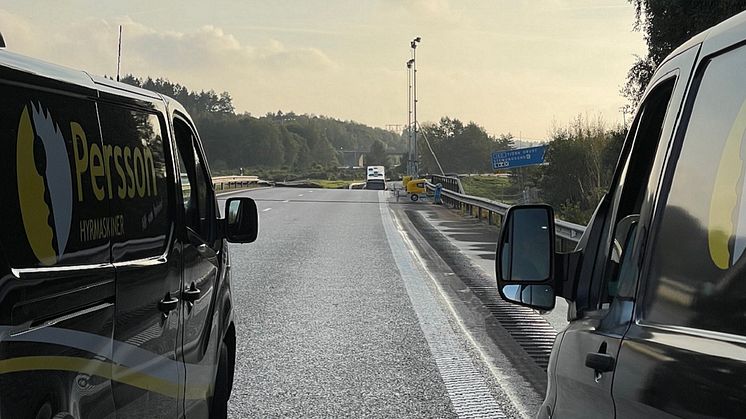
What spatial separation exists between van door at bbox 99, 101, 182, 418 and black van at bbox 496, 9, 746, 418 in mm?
1216

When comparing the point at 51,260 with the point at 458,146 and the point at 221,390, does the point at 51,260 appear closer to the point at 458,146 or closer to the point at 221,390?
the point at 221,390

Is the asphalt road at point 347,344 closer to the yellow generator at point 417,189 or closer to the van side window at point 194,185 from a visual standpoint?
the van side window at point 194,185

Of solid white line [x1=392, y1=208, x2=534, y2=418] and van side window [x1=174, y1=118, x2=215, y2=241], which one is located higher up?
van side window [x1=174, y1=118, x2=215, y2=241]

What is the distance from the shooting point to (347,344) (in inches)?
353

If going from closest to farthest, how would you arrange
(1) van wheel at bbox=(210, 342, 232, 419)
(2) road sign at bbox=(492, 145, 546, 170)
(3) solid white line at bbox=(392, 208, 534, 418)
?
(1) van wheel at bbox=(210, 342, 232, 419) < (3) solid white line at bbox=(392, 208, 534, 418) < (2) road sign at bbox=(492, 145, 546, 170)

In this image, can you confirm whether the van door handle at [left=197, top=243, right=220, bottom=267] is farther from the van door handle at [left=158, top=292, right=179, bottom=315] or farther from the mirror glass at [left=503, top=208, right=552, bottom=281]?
the mirror glass at [left=503, top=208, right=552, bottom=281]

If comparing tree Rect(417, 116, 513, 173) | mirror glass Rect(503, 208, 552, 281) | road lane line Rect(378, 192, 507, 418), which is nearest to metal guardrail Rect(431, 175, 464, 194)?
road lane line Rect(378, 192, 507, 418)

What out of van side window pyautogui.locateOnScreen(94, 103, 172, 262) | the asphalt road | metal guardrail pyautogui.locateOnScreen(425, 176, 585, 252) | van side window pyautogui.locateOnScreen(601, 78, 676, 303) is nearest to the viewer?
van side window pyautogui.locateOnScreen(601, 78, 676, 303)

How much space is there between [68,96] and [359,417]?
3.63 meters

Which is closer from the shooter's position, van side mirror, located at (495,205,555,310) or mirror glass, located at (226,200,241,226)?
van side mirror, located at (495,205,555,310)

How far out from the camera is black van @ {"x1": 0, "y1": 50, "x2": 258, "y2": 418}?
2543 millimetres

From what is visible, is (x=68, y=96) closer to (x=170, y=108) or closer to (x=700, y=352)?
(x=170, y=108)

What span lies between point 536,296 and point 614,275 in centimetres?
48

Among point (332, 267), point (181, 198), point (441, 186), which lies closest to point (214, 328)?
point (181, 198)
